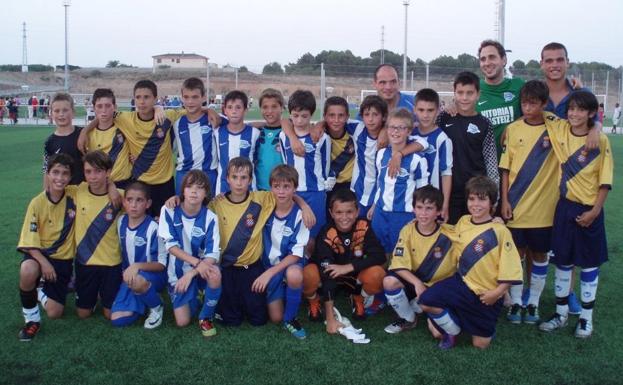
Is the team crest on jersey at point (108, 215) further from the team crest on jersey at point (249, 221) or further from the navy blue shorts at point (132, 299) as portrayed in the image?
the team crest on jersey at point (249, 221)

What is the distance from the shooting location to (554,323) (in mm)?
3826

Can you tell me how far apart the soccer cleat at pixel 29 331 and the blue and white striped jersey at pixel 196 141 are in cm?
176

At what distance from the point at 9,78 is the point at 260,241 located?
56701 millimetres

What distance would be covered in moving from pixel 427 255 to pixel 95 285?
231 centimetres

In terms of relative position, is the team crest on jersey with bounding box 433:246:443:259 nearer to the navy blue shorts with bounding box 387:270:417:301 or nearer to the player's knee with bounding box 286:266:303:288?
the navy blue shorts with bounding box 387:270:417:301

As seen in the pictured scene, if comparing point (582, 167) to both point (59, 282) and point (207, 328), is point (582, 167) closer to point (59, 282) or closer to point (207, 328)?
point (207, 328)

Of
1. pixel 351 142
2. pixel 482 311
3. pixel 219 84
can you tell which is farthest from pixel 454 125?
pixel 219 84

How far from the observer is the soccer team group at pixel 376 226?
12.0 ft

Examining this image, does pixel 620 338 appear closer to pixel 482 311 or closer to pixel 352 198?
pixel 482 311

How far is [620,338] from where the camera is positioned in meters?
3.66

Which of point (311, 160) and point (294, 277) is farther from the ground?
point (311, 160)

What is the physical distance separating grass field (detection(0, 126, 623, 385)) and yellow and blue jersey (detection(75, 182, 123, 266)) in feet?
1.35

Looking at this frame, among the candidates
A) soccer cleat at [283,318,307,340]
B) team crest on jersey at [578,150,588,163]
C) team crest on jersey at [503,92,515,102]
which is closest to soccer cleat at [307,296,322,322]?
soccer cleat at [283,318,307,340]

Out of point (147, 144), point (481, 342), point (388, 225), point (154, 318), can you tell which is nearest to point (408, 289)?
point (388, 225)
